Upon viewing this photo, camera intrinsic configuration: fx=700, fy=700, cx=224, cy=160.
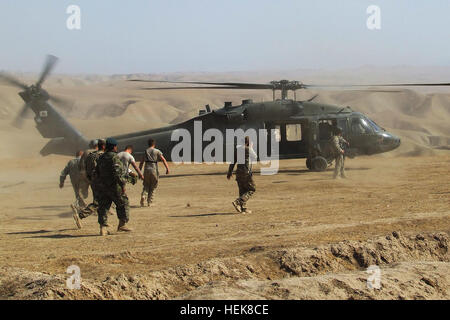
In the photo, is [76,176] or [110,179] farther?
[76,176]

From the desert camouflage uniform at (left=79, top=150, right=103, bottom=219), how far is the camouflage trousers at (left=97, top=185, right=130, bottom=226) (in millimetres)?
128

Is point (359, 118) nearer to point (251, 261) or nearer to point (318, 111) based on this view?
point (318, 111)

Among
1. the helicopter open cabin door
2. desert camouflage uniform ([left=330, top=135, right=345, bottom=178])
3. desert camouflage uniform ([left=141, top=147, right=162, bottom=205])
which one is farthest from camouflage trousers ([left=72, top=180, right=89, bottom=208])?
the helicopter open cabin door

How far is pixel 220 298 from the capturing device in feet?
20.5

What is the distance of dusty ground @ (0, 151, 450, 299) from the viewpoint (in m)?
6.95

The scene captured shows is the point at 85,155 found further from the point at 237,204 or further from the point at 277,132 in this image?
the point at 277,132

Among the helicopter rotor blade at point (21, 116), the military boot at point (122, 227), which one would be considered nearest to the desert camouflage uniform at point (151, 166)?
the military boot at point (122, 227)

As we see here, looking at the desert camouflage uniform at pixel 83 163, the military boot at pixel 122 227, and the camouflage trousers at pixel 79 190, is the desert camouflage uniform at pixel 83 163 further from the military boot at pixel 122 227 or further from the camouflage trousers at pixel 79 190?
the military boot at pixel 122 227

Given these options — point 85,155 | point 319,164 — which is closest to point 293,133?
point 319,164

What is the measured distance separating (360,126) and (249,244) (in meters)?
12.3

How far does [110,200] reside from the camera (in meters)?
11.0

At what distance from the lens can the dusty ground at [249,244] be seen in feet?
22.8

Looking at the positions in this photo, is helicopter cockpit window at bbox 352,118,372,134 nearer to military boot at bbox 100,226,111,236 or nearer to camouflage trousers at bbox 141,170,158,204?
camouflage trousers at bbox 141,170,158,204
